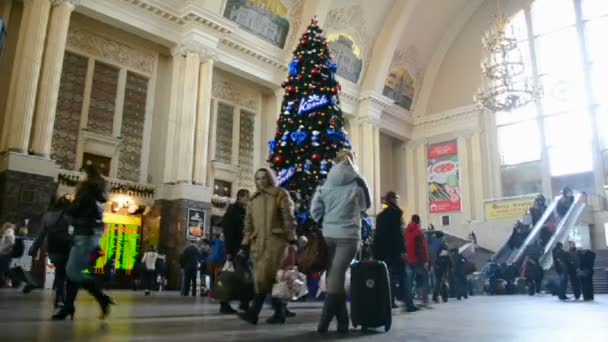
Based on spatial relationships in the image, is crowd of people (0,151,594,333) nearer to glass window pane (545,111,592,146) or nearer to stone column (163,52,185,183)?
stone column (163,52,185,183)

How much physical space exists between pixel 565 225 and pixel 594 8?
11780 millimetres

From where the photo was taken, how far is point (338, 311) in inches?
136

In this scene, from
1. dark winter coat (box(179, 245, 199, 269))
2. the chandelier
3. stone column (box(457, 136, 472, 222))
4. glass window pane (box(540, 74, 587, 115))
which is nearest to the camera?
dark winter coat (box(179, 245, 199, 269))

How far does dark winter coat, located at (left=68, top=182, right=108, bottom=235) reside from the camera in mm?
3949

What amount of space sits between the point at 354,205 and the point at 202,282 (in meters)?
7.97

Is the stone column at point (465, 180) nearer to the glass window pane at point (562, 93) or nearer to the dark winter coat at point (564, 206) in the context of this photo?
the glass window pane at point (562, 93)

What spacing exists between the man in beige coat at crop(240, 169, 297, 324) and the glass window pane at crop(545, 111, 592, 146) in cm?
2008

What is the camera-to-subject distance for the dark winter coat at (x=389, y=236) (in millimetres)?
5449

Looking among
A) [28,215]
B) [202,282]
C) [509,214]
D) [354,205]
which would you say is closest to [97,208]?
[354,205]

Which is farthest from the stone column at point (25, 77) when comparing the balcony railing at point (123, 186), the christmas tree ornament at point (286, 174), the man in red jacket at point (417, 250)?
the man in red jacket at point (417, 250)

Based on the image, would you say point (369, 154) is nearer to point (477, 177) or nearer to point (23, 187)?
point (477, 177)

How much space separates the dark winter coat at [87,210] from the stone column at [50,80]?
853 cm

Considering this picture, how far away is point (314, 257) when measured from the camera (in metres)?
6.88

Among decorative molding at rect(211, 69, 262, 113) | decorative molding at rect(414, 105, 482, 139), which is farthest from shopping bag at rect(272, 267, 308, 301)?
decorative molding at rect(414, 105, 482, 139)
